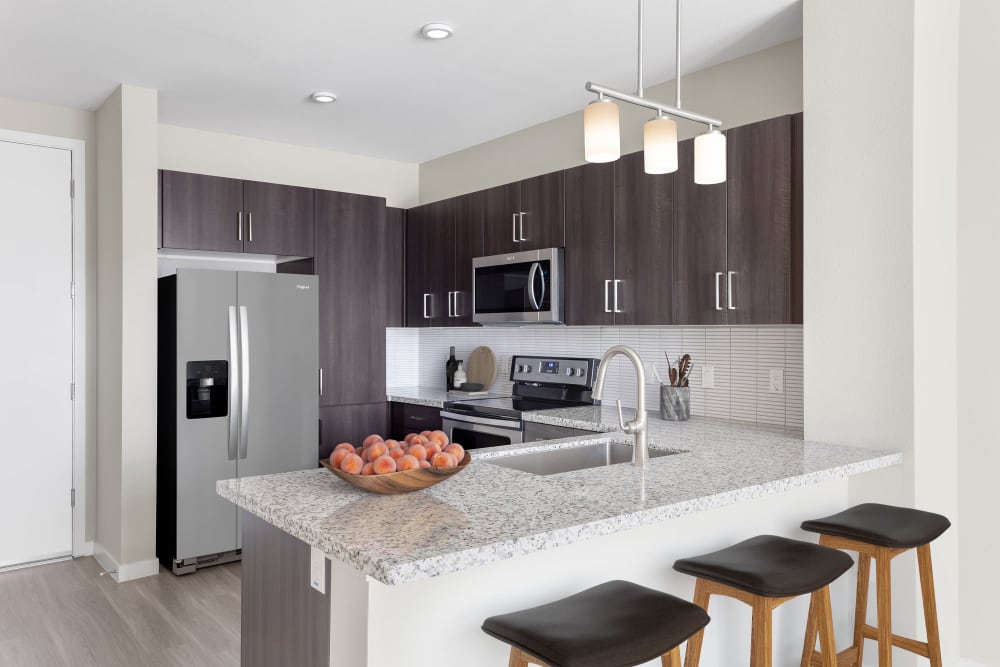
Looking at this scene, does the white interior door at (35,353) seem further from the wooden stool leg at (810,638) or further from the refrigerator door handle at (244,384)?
the wooden stool leg at (810,638)

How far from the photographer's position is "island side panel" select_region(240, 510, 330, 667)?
1626mm

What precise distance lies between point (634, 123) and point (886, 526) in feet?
8.13

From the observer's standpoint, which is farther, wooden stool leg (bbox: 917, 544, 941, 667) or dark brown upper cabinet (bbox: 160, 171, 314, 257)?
dark brown upper cabinet (bbox: 160, 171, 314, 257)

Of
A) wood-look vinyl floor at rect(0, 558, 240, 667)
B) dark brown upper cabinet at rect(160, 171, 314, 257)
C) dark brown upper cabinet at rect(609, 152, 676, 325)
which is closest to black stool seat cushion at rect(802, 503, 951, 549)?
dark brown upper cabinet at rect(609, 152, 676, 325)

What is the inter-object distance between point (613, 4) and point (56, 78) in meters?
2.75

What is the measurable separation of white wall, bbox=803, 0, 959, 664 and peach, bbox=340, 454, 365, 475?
181cm

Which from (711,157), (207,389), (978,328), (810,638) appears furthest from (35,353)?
(978,328)

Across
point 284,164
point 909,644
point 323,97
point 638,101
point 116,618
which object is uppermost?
point 323,97

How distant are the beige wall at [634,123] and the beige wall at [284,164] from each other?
245mm

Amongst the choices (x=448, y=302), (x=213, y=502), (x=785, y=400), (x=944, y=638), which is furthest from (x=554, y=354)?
(x=944, y=638)

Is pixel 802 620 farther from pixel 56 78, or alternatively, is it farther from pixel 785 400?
pixel 56 78

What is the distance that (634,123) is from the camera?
3.88 metres

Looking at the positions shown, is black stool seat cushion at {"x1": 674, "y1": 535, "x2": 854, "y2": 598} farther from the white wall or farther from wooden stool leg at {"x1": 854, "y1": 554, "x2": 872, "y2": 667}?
the white wall

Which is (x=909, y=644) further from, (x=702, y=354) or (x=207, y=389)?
(x=207, y=389)
